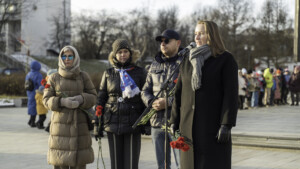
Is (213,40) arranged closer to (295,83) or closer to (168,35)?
(168,35)

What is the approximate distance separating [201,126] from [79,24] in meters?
62.6

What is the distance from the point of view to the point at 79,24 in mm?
65375

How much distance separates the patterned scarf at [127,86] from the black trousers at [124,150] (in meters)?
0.51

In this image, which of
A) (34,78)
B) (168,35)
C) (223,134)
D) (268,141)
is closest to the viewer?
(223,134)

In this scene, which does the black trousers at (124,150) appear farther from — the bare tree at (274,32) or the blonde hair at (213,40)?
the bare tree at (274,32)

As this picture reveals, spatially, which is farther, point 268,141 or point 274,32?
point 274,32

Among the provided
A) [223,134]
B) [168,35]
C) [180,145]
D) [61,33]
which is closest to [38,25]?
[61,33]

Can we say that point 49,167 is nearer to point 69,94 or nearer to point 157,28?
point 69,94

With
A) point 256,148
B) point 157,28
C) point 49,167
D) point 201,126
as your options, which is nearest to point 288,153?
point 256,148

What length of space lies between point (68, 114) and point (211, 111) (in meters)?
2.38

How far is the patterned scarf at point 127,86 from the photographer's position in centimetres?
576

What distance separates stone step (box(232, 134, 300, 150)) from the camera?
9.62 meters

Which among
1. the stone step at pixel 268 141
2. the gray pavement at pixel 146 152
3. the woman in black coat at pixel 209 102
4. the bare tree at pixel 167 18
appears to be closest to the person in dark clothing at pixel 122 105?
the woman in black coat at pixel 209 102

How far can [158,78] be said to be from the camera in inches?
218
